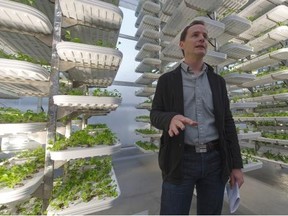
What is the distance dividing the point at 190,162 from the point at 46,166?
1.30m

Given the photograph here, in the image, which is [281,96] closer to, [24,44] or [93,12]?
[93,12]

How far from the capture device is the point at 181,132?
1107 mm

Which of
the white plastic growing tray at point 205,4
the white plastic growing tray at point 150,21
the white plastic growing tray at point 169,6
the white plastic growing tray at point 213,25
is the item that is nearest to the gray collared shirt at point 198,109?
the white plastic growing tray at point 213,25

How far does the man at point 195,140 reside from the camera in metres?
1.11

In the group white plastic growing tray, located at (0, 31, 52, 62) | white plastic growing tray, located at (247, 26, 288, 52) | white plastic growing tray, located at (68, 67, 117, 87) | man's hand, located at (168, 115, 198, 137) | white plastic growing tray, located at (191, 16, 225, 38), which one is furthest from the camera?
white plastic growing tray, located at (247, 26, 288, 52)

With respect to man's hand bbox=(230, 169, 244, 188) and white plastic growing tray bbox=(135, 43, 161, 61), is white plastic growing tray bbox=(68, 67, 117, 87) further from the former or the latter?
white plastic growing tray bbox=(135, 43, 161, 61)

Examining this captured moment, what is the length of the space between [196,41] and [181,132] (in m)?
0.59

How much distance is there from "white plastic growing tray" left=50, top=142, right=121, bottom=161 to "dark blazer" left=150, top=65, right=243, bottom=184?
2.12 feet

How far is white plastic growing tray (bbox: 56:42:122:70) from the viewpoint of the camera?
4.97ft

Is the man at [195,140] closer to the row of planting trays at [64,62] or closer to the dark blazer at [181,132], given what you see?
the dark blazer at [181,132]

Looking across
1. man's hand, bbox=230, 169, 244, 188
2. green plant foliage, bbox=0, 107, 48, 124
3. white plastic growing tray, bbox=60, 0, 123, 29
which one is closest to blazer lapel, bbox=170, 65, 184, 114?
man's hand, bbox=230, 169, 244, 188

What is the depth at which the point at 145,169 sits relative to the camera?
418cm

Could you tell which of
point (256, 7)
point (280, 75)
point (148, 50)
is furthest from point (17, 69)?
point (256, 7)

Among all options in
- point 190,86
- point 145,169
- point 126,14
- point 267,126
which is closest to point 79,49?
point 190,86
